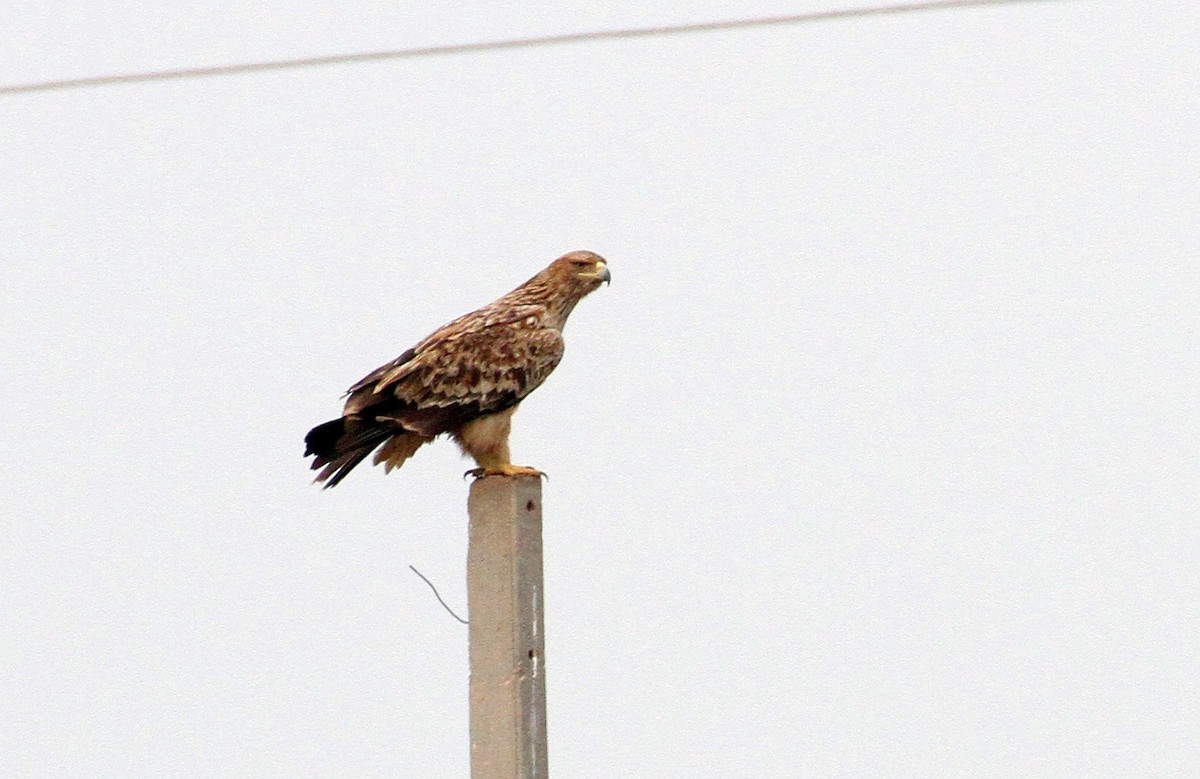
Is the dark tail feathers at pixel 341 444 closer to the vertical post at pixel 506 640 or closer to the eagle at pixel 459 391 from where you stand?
the eagle at pixel 459 391

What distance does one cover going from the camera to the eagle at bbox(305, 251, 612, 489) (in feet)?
24.9

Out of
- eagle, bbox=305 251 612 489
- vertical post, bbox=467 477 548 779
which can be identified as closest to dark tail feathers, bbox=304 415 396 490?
eagle, bbox=305 251 612 489

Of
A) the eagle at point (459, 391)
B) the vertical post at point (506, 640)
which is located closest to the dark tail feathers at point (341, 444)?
the eagle at point (459, 391)

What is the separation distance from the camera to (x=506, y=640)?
22.9 ft

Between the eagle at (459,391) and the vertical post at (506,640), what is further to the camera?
the eagle at (459,391)

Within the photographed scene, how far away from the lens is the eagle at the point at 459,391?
7.59 metres

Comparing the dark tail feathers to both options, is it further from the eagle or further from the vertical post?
the vertical post

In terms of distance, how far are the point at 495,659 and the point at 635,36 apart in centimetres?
272

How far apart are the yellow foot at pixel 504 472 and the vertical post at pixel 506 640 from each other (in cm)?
32

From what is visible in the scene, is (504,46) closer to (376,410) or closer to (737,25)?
(737,25)

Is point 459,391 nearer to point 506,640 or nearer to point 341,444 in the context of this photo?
point 341,444

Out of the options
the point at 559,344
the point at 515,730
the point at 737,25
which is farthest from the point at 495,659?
the point at 737,25

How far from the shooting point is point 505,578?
6996 mm

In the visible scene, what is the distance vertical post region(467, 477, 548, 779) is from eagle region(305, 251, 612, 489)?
1.54ft
